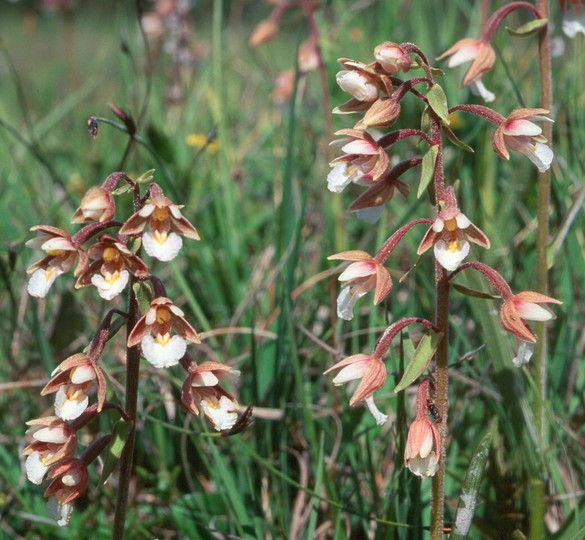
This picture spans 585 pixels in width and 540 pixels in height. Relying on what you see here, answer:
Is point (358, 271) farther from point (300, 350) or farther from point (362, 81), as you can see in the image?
point (300, 350)

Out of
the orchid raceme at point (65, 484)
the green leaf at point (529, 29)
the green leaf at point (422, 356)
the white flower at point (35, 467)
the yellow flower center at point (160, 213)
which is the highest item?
the green leaf at point (529, 29)

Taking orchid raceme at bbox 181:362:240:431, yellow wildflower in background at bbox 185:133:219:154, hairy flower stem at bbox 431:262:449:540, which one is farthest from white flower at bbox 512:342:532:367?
yellow wildflower in background at bbox 185:133:219:154

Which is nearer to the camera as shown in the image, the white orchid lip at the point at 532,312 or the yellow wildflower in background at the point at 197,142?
the white orchid lip at the point at 532,312

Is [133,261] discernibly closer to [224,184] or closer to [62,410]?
[62,410]

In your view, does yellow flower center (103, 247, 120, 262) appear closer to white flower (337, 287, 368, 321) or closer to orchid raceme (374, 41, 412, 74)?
white flower (337, 287, 368, 321)

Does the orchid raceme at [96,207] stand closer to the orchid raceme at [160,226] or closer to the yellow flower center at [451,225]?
the orchid raceme at [160,226]

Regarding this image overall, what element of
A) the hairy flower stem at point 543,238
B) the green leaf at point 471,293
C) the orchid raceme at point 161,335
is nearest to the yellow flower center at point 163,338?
the orchid raceme at point 161,335

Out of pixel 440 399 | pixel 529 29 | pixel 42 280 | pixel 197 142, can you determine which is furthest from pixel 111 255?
pixel 197 142
